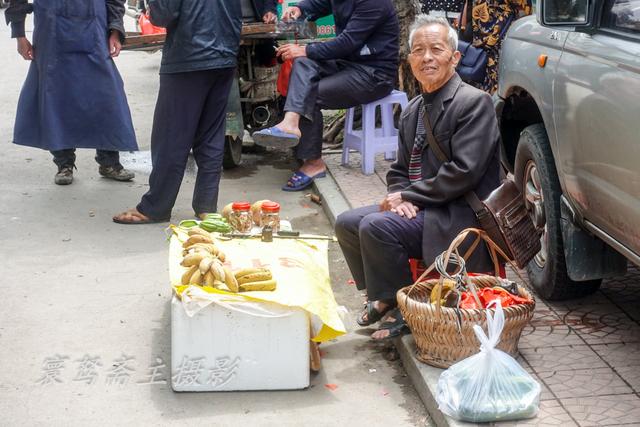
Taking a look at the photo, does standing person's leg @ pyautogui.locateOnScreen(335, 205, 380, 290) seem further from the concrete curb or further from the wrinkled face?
the wrinkled face

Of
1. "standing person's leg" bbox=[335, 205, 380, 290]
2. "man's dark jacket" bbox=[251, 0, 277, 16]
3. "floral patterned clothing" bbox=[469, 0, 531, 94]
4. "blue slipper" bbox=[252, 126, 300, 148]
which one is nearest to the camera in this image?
"standing person's leg" bbox=[335, 205, 380, 290]

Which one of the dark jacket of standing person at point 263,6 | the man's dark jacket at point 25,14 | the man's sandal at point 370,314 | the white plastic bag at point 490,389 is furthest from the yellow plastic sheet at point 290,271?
the dark jacket of standing person at point 263,6

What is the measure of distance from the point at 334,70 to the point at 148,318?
9.47 feet

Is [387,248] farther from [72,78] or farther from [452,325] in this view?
[72,78]

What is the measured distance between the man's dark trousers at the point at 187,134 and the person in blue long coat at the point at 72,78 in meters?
0.90

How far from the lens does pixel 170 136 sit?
20.9 feet

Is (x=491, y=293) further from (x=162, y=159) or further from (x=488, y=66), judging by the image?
(x=488, y=66)

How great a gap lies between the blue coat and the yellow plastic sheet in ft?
8.74

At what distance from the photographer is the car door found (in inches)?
147

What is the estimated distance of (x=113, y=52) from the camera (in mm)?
7273

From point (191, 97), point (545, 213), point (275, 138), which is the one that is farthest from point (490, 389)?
point (275, 138)

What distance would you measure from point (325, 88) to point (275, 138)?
1.81 feet

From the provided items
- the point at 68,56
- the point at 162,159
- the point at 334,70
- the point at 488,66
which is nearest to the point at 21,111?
the point at 68,56

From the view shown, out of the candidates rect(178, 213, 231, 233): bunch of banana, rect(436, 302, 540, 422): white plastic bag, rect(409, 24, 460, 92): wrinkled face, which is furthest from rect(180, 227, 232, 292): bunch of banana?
rect(409, 24, 460, 92): wrinkled face
